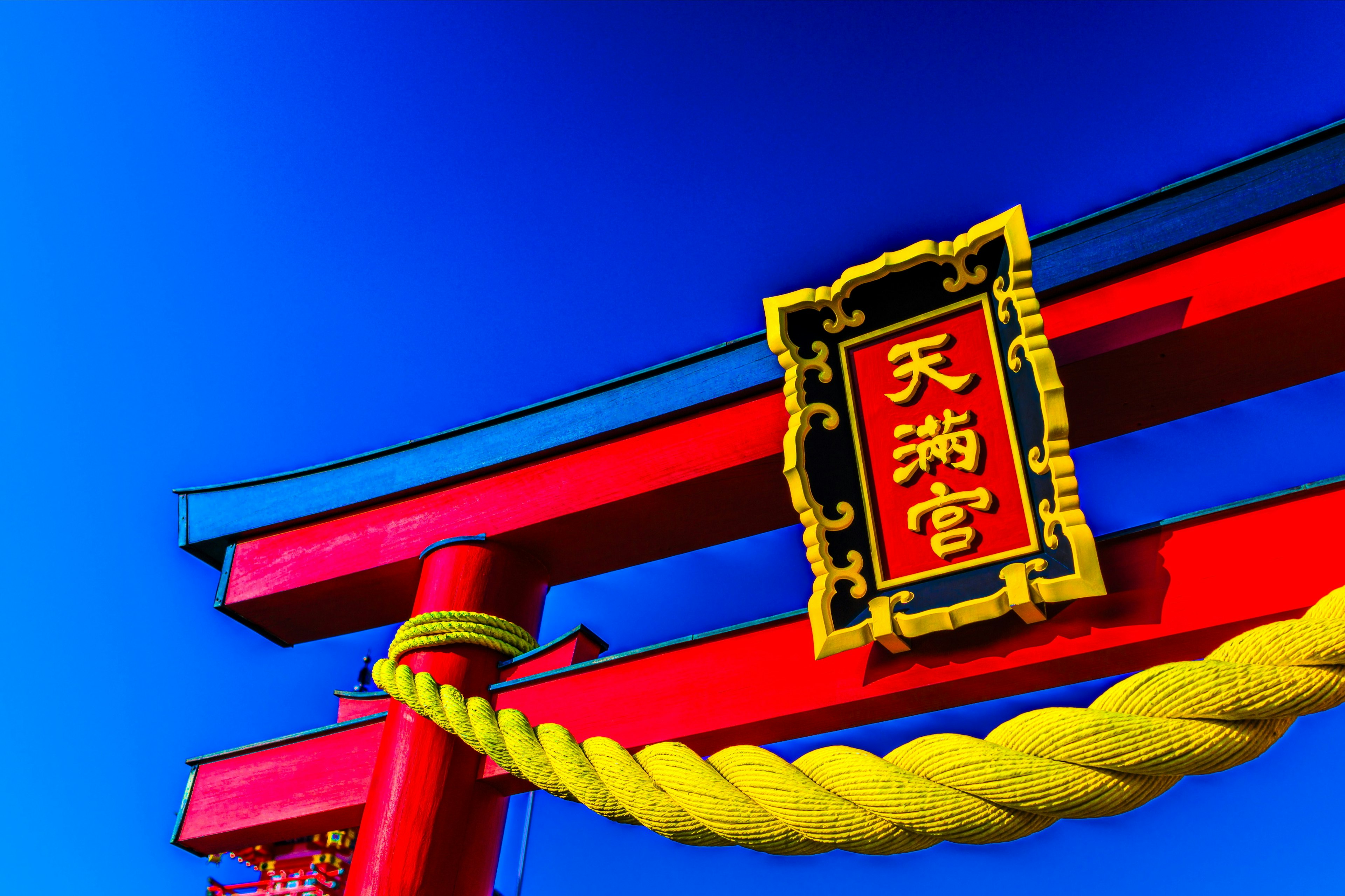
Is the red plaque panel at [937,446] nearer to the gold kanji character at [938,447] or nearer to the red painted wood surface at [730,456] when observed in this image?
the gold kanji character at [938,447]

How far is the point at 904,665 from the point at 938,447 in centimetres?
49

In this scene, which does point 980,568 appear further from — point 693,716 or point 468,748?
point 468,748

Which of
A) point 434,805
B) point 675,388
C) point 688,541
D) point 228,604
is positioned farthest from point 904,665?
point 228,604

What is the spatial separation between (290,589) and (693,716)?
1.46 m

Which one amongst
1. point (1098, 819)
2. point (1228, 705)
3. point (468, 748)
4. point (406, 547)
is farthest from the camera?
point (406, 547)

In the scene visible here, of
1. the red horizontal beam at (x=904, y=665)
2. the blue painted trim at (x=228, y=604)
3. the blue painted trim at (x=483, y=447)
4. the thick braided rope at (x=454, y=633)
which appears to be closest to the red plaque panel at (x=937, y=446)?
the red horizontal beam at (x=904, y=665)

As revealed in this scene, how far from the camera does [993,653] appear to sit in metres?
2.02

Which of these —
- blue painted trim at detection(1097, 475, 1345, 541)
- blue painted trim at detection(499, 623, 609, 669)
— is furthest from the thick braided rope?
blue painted trim at detection(1097, 475, 1345, 541)

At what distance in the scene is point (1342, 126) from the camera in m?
2.20

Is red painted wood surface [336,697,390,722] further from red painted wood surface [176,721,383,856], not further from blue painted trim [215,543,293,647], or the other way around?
blue painted trim [215,543,293,647]

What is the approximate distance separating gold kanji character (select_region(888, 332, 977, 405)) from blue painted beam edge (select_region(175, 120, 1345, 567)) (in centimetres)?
A: 34

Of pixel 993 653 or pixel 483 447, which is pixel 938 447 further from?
pixel 483 447

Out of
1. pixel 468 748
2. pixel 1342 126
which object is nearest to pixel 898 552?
pixel 468 748

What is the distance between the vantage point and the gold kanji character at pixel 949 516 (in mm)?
2100
